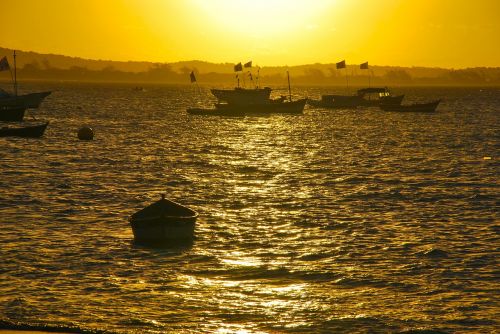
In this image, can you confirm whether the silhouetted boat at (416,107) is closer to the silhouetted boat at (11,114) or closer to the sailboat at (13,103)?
the sailboat at (13,103)

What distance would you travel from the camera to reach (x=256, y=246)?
3412 cm

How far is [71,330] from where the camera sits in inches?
841

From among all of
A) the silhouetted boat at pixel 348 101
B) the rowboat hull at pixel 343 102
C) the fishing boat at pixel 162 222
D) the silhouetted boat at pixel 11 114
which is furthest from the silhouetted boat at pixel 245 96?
the fishing boat at pixel 162 222

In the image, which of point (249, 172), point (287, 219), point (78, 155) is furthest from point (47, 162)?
point (287, 219)

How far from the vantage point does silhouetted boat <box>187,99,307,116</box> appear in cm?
15650

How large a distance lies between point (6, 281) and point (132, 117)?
424 ft

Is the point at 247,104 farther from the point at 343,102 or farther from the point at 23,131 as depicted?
the point at 23,131

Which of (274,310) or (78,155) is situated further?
(78,155)

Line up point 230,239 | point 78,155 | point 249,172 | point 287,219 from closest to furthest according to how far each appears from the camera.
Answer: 1. point 230,239
2. point 287,219
3. point 249,172
4. point 78,155

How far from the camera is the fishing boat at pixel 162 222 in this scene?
3216cm

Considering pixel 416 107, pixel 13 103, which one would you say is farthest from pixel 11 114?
pixel 416 107

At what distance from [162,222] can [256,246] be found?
14.2 ft

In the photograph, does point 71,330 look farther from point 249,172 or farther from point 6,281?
point 249,172

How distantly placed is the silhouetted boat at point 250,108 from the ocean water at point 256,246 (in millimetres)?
78606
